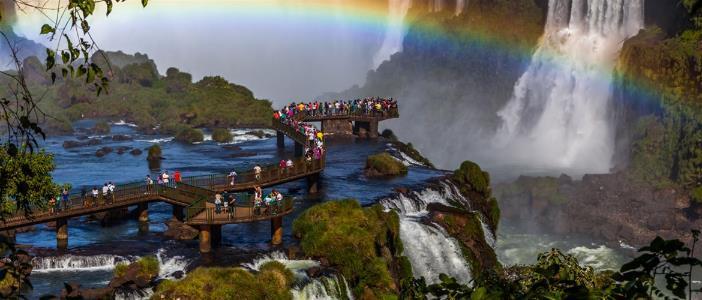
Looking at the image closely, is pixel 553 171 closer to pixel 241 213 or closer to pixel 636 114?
pixel 636 114

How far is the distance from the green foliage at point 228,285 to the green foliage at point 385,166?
880 inches

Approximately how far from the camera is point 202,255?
31500mm

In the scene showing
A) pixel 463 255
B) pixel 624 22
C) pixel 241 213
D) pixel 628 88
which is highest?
pixel 624 22

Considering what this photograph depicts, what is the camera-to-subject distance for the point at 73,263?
30422 mm

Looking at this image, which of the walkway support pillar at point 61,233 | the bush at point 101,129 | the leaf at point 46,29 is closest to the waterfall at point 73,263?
the walkway support pillar at point 61,233

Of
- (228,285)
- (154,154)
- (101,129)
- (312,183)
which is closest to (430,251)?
(312,183)

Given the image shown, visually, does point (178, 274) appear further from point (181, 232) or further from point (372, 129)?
point (372, 129)

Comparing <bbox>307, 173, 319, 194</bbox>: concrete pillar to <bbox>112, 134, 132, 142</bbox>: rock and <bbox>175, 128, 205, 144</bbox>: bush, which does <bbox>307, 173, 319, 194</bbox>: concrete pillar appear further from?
<bbox>112, 134, 132, 142</bbox>: rock

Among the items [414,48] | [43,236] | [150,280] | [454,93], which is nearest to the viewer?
[150,280]

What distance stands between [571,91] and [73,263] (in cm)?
8074

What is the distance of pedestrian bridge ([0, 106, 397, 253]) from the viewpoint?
31844mm

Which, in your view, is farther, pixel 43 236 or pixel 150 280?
pixel 43 236

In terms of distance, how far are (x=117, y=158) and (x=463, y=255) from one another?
33070 millimetres

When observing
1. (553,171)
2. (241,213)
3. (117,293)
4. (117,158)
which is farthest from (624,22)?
(117,293)
